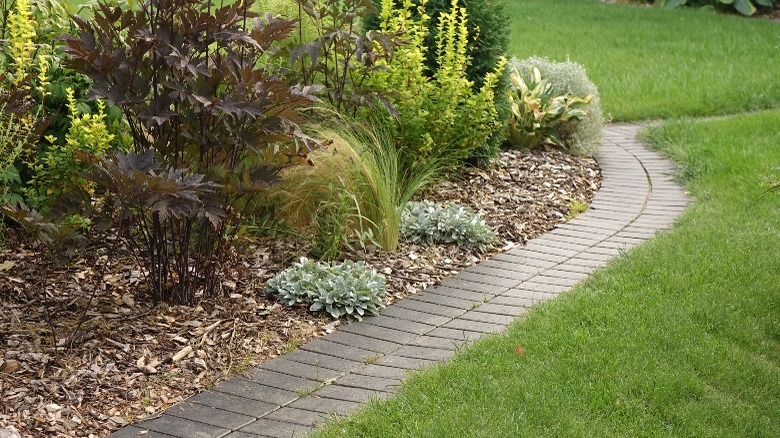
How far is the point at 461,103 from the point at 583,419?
3.78m

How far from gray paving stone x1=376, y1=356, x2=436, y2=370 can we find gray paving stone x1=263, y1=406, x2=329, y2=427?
571 millimetres

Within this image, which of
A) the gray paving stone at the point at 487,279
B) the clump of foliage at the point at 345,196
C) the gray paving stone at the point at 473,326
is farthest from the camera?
the clump of foliage at the point at 345,196

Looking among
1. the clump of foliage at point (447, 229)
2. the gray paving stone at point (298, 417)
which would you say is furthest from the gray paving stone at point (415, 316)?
the gray paving stone at point (298, 417)

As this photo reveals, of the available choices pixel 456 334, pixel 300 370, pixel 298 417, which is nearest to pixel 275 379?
pixel 300 370

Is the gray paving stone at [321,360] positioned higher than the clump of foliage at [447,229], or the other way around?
the clump of foliage at [447,229]

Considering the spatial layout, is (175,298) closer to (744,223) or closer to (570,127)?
(744,223)

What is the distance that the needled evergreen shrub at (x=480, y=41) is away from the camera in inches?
297

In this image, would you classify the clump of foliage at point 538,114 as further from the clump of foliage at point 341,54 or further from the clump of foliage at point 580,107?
the clump of foliage at point 341,54

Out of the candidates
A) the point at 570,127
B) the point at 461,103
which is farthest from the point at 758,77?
the point at 461,103

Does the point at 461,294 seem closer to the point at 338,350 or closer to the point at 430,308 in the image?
the point at 430,308

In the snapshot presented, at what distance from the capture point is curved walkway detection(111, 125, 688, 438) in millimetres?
3939

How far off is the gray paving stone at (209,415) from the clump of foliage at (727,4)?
1568 centimetres

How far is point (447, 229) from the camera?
6.02 m

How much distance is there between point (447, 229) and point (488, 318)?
1121 millimetres
